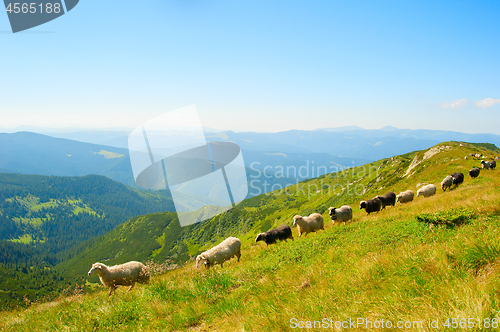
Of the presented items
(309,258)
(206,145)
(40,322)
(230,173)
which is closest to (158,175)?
(206,145)

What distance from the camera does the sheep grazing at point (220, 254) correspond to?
14.8 metres

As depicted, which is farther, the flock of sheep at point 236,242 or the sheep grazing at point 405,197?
the sheep grazing at point 405,197

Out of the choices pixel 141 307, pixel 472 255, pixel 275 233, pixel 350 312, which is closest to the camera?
pixel 350 312

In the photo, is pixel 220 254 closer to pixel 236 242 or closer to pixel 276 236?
pixel 236 242

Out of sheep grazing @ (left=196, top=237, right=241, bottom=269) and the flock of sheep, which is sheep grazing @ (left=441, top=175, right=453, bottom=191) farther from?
sheep grazing @ (left=196, top=237, right=241, bottom=269)

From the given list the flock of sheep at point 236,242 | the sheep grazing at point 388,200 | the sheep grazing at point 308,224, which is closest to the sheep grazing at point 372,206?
the flock of sheep at point 236,242

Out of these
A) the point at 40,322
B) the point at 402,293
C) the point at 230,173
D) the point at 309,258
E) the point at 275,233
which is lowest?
the point at 275,233

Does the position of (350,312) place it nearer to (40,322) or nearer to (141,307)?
(141,307)

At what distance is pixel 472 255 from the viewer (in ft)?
16.0

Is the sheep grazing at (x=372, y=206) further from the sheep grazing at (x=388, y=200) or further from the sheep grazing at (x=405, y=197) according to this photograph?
the sheep grazing at (x=405, y=197)

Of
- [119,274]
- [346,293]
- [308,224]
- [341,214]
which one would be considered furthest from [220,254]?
[341,214]

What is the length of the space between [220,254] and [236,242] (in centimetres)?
169

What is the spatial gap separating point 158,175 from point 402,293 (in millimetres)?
13578

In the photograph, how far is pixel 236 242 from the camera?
16719 mm
